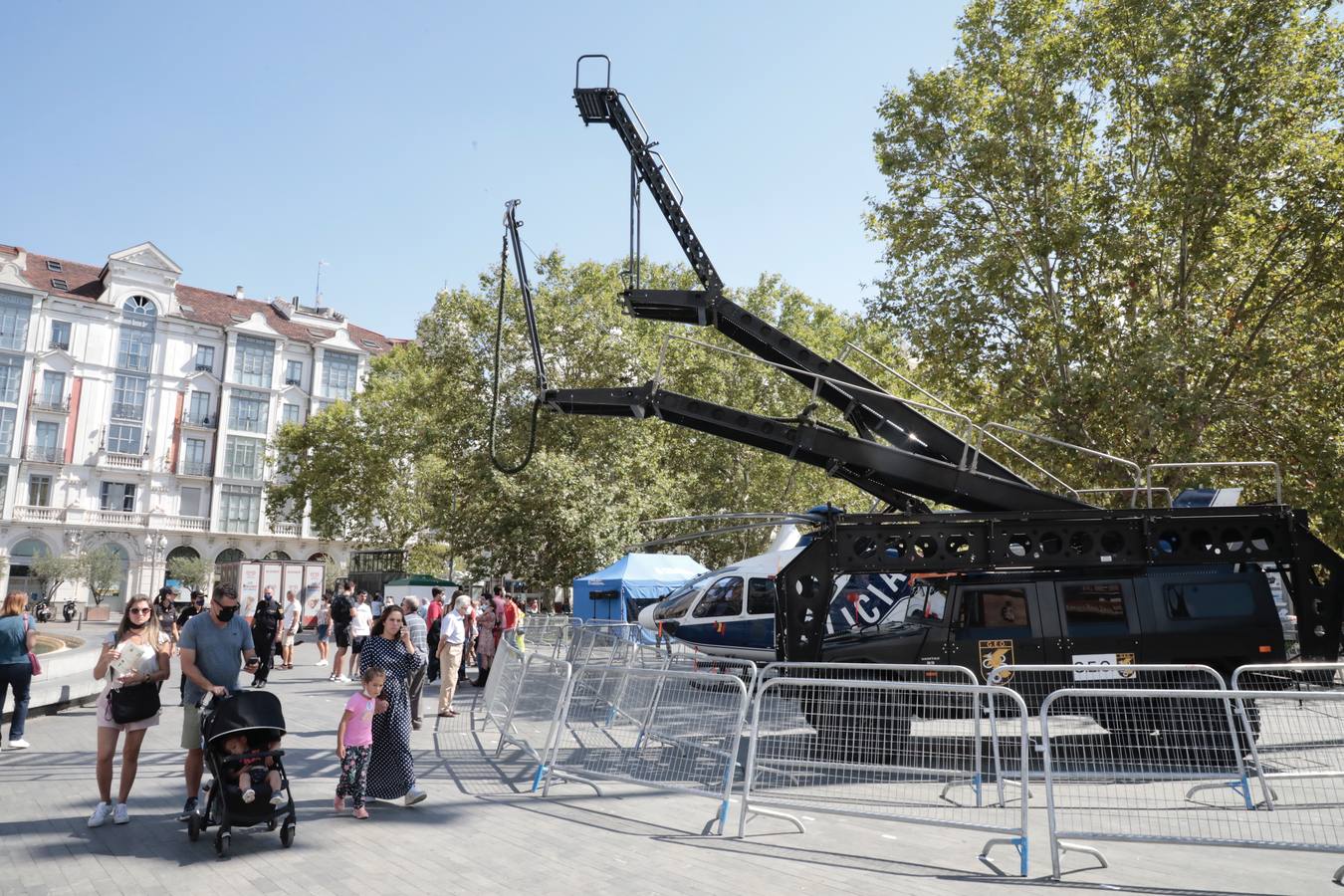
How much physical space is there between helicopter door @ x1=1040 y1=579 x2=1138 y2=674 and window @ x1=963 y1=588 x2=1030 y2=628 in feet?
1.09

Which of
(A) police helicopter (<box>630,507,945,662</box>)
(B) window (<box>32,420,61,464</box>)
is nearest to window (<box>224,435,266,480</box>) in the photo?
(B) window (<box>32,420,61,464</box>)

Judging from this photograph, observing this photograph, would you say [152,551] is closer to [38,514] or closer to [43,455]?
[38,514]

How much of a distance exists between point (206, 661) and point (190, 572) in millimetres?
57482

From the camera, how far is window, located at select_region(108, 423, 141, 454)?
59831 mm

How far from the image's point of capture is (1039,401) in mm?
18781

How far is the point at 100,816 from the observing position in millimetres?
6723

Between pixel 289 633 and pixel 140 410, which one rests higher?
pixel 140 410

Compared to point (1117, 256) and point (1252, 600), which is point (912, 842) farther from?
point (1117, 256)

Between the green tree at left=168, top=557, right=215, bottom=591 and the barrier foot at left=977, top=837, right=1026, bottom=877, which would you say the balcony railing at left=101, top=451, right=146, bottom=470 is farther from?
the barrier foot at left=977, top=837, right=1026, bottom=877

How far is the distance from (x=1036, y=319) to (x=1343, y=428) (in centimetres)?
604

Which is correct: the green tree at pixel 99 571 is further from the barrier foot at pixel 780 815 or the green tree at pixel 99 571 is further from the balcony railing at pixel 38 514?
the barrier foot at pixel 780 815

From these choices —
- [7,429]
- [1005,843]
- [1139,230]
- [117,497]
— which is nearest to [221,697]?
[1005,843]

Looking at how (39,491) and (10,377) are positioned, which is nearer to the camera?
(10,377)

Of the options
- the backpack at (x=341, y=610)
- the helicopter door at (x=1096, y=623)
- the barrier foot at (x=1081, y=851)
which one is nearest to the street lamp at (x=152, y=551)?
the backpack at (x=341, y=610)
